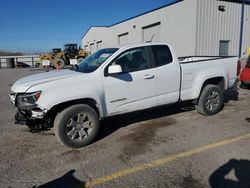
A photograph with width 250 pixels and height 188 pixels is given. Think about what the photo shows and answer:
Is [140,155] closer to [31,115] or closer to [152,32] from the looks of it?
[31,115]

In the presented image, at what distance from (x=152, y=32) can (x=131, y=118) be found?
674 inches

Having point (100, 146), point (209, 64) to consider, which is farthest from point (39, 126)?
point (209, 64)

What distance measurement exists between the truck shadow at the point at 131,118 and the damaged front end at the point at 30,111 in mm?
1238


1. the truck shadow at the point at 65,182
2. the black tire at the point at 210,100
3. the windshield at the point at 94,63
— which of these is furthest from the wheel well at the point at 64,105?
the black tire at the point at 210,100

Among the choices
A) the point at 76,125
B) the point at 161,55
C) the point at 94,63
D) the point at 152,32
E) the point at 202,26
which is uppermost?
the point at 152,32

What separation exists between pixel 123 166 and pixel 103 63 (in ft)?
6.64

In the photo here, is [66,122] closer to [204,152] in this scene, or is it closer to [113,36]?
[204,152]

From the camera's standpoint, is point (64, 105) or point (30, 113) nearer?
point (30, 113)

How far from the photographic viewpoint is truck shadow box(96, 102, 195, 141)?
533cm

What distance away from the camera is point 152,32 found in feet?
71.3

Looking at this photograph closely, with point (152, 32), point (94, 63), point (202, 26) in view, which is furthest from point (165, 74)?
point (152, 32)

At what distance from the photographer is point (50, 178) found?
3.34m

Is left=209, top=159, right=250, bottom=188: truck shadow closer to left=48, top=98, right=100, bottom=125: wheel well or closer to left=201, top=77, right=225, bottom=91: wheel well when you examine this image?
left=48, top=98, right=100, bottom=125: wheel well

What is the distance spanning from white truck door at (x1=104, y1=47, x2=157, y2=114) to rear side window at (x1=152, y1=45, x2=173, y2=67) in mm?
271
